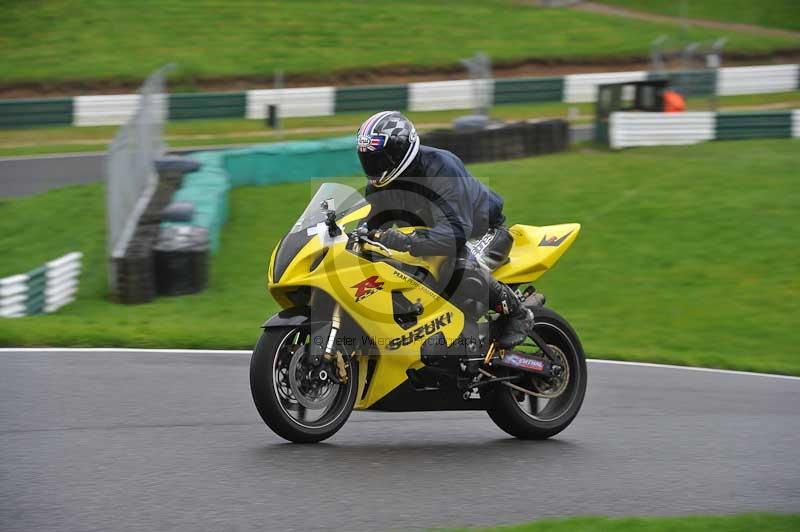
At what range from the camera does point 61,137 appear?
944 inches

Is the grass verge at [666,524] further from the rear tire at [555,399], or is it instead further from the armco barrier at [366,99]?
the armco barrier at [366,99]

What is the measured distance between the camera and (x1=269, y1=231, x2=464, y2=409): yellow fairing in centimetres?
601

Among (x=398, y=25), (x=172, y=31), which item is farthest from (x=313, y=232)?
(x=398, y=25)

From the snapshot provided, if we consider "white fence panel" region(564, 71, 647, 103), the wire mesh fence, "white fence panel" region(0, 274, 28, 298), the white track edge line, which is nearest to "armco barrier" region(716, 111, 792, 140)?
"white fence panel" region(564, 71, 647, 103)

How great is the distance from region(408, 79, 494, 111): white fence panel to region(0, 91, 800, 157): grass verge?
0.18 m

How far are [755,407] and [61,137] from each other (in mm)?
18960

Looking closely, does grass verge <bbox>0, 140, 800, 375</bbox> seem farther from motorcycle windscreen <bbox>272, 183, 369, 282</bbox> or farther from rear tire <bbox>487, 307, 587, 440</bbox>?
motorcycle windscreen <bbox>272, 183, 369, 282</bbox>

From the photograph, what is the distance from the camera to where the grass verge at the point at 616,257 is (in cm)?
1091

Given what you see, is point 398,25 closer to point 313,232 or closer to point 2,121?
point 2,121

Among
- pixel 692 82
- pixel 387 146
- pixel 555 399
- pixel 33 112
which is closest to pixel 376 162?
pixel 387 146

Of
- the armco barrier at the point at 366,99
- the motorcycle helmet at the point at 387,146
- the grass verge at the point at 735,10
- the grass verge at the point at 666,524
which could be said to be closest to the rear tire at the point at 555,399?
the motorcycle helmet at the point at 387,146

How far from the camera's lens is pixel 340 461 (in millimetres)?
5973

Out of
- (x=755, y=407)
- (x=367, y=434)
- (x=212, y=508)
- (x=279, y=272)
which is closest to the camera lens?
(x=212, y=508)

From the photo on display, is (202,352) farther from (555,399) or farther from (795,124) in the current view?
(795,124)
